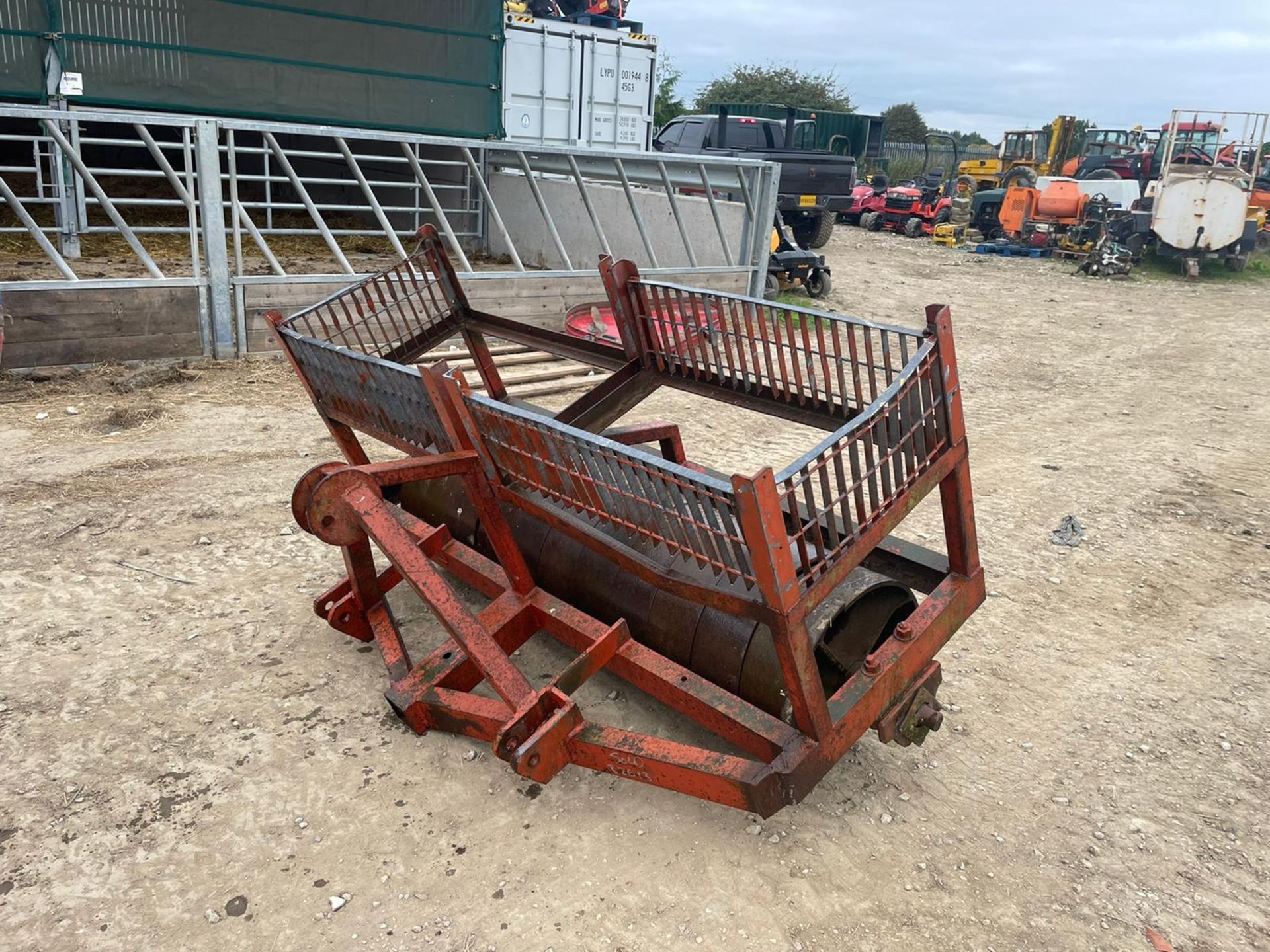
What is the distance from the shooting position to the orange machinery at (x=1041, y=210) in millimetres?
17484

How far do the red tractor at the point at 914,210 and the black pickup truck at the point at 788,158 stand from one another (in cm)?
621

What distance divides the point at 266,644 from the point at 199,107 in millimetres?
8771

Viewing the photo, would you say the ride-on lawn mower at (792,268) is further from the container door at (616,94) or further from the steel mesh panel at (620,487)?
the steel mesh panel at (620,487)

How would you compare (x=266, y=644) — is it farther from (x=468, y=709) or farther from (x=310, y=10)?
(x=310, y=10)

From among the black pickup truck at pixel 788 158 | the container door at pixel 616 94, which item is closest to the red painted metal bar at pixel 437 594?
the container door at pixel 616 94

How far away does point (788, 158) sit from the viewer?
13828 mm

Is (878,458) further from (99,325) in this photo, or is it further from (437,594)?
(99,325)

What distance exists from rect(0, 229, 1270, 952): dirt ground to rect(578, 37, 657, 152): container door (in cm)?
977

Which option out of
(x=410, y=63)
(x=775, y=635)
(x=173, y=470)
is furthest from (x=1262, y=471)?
(x=410, y=63)

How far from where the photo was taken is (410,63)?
11.2 m

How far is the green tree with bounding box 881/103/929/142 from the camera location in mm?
43688

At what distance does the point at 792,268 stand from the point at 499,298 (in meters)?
4.57

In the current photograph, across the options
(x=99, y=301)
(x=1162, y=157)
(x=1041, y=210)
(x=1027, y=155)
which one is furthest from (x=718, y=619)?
(x=1027, y=155)

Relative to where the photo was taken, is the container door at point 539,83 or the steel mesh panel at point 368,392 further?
the container door at point 539,83
